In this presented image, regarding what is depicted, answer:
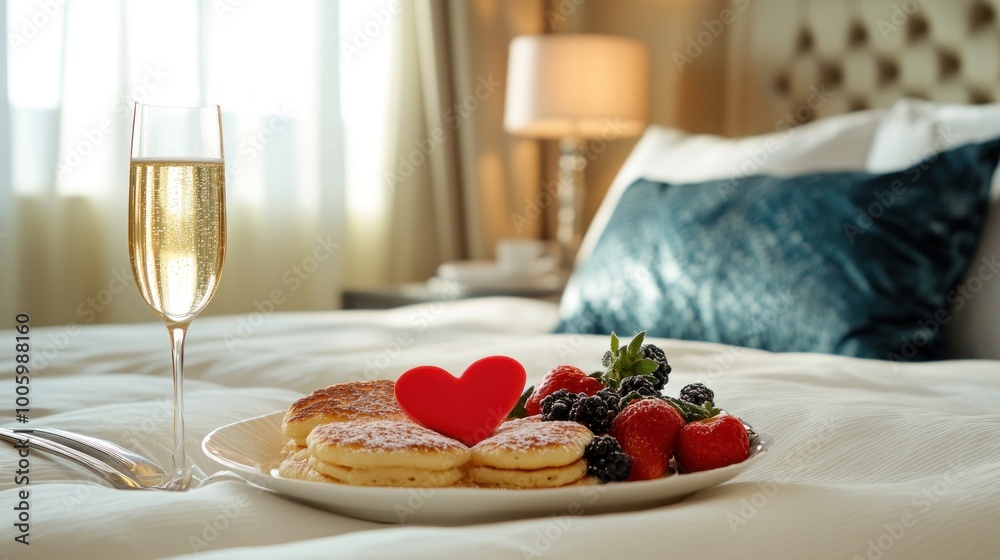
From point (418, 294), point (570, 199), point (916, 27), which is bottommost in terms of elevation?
point (418, 294)

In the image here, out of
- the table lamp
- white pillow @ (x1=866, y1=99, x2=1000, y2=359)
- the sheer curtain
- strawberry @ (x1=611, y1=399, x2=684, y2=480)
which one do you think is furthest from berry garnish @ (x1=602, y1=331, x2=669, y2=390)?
→ the sheer curtain

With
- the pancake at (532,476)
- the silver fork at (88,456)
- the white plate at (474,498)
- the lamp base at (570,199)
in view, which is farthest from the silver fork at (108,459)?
the lamp base at (570,199)

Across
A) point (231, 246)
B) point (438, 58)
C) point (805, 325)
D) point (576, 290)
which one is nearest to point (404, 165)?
point (438, 58)

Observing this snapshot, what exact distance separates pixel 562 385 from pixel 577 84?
105 inches

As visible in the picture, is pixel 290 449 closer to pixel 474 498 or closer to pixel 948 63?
pixel 474 498

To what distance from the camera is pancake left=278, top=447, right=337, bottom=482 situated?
76 centimetres

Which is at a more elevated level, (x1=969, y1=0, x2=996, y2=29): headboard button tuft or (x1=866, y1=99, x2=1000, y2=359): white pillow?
(x1=969, y1=0, x2=996, y2=29): headboard button tuft

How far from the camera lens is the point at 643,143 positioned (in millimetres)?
→ 2752

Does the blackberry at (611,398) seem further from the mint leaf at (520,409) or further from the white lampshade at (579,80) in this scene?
the white lampshade at (579,80)

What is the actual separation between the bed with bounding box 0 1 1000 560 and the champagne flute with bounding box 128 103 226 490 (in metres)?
0.19

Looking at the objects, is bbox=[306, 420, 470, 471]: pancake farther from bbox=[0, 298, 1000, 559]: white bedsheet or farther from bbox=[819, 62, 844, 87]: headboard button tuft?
bbox=[819, 62, 844, 87]: headboard button tuft

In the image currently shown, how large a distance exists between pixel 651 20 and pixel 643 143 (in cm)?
133

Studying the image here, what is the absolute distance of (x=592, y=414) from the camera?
825mm

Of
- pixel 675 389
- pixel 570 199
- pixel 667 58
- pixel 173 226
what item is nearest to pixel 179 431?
pixel 173 226
